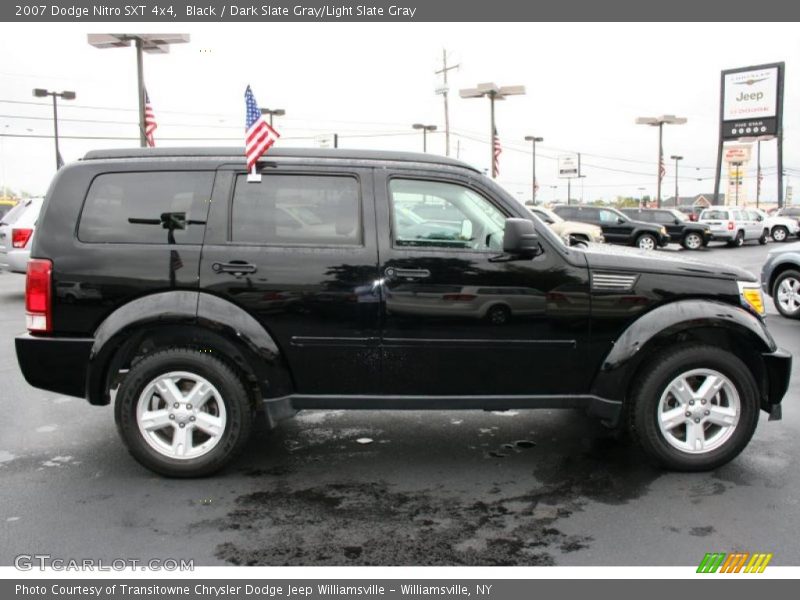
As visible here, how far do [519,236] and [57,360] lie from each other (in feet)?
9.47

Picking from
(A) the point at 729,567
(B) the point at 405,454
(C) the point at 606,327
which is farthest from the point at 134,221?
(A) the point at 729,567

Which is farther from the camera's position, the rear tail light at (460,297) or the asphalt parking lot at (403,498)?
the rear tail light at (460,297)

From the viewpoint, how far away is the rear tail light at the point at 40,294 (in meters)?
4.16

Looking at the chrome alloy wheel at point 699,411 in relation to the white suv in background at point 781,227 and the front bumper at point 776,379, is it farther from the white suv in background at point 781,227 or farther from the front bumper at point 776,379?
the white suv in background at point 781,227

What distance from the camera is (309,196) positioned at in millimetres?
4266

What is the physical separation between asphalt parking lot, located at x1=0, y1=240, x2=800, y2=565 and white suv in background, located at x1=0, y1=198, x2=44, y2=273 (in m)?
7.29

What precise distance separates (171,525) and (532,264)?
2517 mm

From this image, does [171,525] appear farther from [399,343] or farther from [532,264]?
[532,264]

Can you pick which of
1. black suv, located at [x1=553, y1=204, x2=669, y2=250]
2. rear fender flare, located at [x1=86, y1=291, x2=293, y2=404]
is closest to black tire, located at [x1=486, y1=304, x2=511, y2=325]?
rear fender flare, located at [x1=86, y1=291, x2=293, y2=404]

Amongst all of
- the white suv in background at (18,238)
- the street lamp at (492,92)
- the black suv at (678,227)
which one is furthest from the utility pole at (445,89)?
the white suv in background at (18,238)

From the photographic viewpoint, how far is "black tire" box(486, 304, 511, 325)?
13.8 feet

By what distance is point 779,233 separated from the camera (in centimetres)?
3400

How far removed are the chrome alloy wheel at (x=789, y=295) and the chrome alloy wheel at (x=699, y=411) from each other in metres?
6.84

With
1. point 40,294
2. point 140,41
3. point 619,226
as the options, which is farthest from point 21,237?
point 619,226
